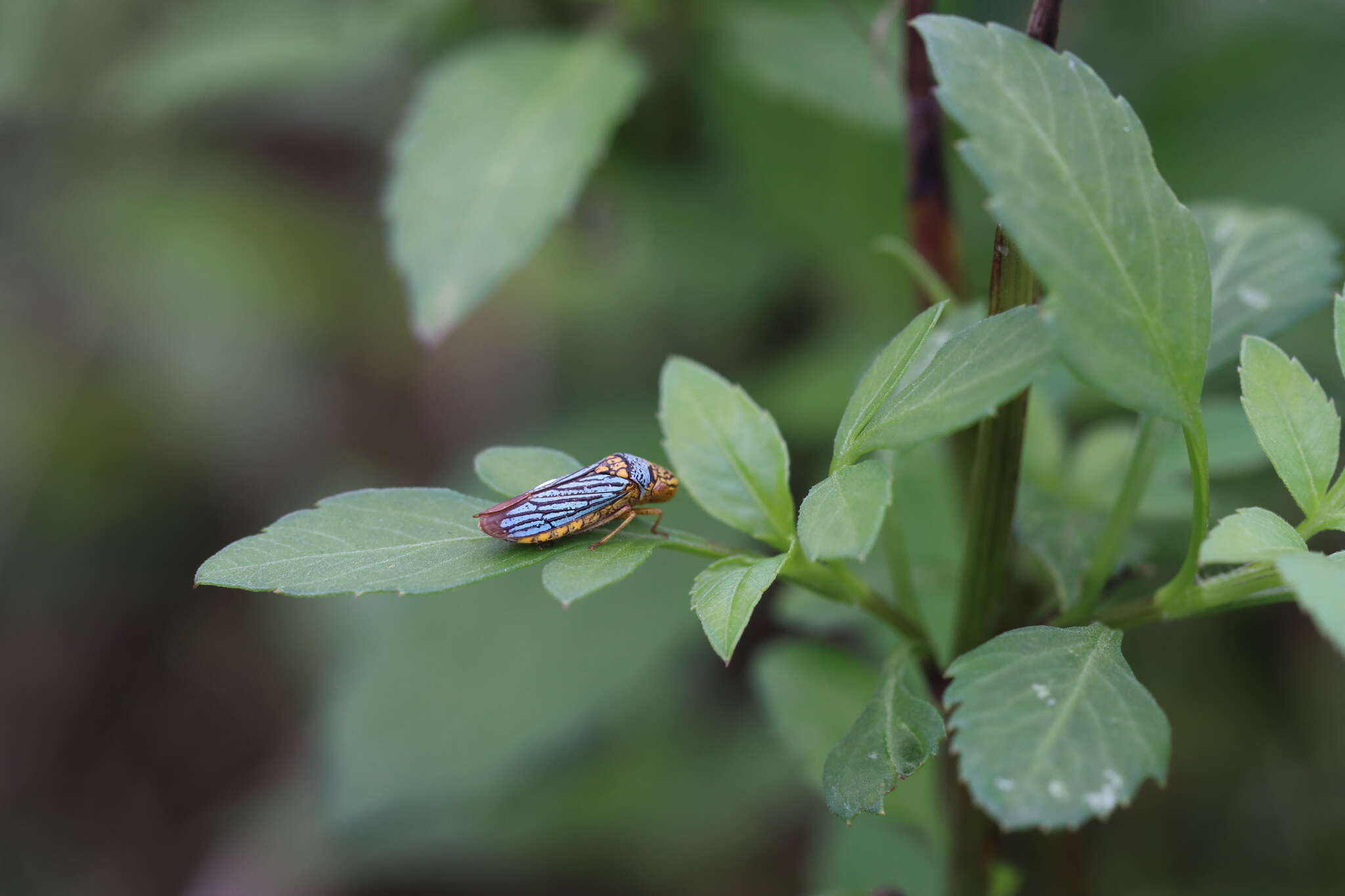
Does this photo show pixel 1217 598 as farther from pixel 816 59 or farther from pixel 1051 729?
pixel 816 59

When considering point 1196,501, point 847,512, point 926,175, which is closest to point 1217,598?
point 1196,501

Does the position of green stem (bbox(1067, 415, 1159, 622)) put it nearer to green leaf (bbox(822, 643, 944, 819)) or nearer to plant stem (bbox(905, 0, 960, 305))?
green leaf (bbox(822, 643, 944, 819))

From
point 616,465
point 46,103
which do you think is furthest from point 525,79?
point 46,103

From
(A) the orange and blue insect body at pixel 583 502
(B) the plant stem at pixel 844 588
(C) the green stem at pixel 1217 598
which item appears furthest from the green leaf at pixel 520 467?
(C) the green stem at pixel 1217 598

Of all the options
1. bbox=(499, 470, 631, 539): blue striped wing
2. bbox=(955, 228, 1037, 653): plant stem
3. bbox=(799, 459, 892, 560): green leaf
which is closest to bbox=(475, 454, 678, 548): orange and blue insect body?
bbox=(499, 470, 631, 539): blue striped wing

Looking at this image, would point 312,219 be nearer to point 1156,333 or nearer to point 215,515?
point 215,515

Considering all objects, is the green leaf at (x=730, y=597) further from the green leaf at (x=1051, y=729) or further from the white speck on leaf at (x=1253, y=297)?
the white speck on leaf at (x=1253, y=297)
